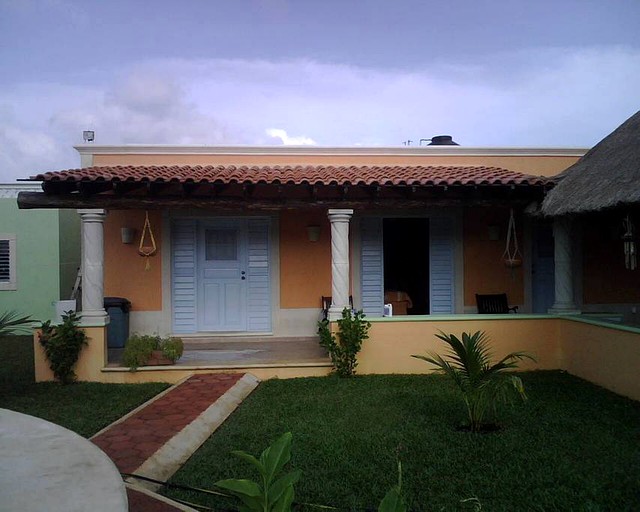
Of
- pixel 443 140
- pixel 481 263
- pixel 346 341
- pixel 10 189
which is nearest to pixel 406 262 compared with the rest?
pixel 481 263

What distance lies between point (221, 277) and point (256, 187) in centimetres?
254

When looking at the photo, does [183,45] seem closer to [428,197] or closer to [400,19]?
[400,19]

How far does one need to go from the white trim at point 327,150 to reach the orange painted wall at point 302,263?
1289 mm

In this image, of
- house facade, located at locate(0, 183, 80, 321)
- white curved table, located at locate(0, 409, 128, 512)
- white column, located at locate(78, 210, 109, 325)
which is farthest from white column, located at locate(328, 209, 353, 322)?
house facade, located at locate(0, 183, 80, 321)

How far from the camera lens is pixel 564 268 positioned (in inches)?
305

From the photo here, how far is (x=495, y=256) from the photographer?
31.9 feet

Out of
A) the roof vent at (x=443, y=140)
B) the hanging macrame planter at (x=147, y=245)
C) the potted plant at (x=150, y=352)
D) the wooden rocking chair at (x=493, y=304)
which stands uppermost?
the roof vent at (x=443, y=140)

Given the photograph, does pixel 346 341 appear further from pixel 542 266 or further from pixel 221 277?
pixel 542 266

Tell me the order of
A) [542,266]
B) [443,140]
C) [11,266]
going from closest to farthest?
[542,266], [11,266], [443,140]

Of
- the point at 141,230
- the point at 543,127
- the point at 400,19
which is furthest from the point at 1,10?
the point at 543,127

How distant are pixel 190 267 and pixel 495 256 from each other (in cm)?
567

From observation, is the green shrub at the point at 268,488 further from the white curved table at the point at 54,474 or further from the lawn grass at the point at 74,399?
the lawn grass at the point at 74,399

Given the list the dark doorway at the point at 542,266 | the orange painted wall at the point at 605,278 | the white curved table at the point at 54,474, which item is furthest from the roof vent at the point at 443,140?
the white curved table at the point at 54,474

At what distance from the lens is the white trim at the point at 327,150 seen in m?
9.52
